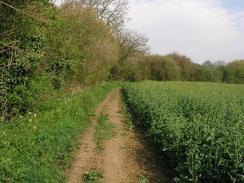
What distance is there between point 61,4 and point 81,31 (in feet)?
9.54

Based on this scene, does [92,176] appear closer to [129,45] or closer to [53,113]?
[53,113]

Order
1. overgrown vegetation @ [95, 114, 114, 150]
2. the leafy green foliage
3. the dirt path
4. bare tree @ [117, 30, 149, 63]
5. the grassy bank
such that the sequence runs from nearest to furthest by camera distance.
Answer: the grassy bank, the leafy green foliage, the dirt path, overgrown vegetation @ [95, 114, 114, 150], bare tree @ [117, 30, 149, 63]

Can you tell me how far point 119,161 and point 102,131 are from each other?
198 inches

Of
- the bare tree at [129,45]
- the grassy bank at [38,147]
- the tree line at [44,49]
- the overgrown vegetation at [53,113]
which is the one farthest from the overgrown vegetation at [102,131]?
the bare tree at [129,45]

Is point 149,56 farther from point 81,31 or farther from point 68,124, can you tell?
point 68,124

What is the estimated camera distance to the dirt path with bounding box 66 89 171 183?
10984 millimetres

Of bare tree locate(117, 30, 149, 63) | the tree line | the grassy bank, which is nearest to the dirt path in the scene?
the grassy bank

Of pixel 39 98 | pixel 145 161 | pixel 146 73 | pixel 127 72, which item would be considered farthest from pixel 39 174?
pixel 146 73

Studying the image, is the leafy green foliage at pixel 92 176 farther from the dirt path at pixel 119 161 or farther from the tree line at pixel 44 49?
the tree line at pixel 44 49

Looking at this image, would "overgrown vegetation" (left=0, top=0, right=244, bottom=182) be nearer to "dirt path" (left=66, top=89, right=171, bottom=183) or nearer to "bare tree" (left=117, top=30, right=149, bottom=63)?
"dirt path" (left=66, top=89, right=171, bottom=183)

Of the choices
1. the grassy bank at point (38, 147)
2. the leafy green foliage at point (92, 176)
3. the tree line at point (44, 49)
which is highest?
the tree line at point (44, 49)

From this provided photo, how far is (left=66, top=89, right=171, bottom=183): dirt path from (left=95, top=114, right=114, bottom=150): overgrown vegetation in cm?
19

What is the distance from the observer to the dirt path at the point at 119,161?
1098cm

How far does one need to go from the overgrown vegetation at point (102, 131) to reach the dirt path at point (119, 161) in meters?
0.19
